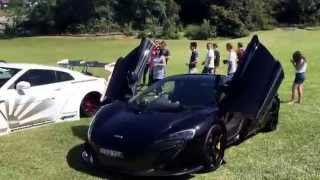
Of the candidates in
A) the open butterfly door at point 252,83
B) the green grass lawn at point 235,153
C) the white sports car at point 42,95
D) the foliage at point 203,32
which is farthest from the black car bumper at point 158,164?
the foliage at point 203,32

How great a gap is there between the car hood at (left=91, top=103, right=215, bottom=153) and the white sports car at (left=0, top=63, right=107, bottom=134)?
251 cm

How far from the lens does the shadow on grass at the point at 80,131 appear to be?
10.6 meters

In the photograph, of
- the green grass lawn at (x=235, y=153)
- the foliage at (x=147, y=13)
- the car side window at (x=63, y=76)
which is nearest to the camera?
the green grass lawn at (x=235, y=153)

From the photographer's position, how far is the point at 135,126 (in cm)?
834

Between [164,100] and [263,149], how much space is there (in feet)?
6.05

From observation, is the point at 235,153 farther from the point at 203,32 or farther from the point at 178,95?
the point at 203,32

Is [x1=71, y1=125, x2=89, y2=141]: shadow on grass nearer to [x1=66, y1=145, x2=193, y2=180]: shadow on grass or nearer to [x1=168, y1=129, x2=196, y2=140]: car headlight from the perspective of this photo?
[x1=66, y1=145, x2=193, y2=180]: shadow on grass

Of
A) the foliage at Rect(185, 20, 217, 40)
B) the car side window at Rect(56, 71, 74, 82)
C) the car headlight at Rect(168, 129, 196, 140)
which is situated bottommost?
the foliage at Rect(185, 20, 217, 40)

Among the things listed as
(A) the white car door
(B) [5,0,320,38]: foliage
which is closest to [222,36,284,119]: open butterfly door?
(A) the white car door

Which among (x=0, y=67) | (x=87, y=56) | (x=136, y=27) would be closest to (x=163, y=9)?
(x=136, y=27)

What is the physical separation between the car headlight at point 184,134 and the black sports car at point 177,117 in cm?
1

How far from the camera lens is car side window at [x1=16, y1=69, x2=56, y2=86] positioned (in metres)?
11.4

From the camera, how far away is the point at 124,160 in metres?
7.97

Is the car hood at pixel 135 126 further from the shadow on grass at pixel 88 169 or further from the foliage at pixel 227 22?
the foliage at pixel 227 22
